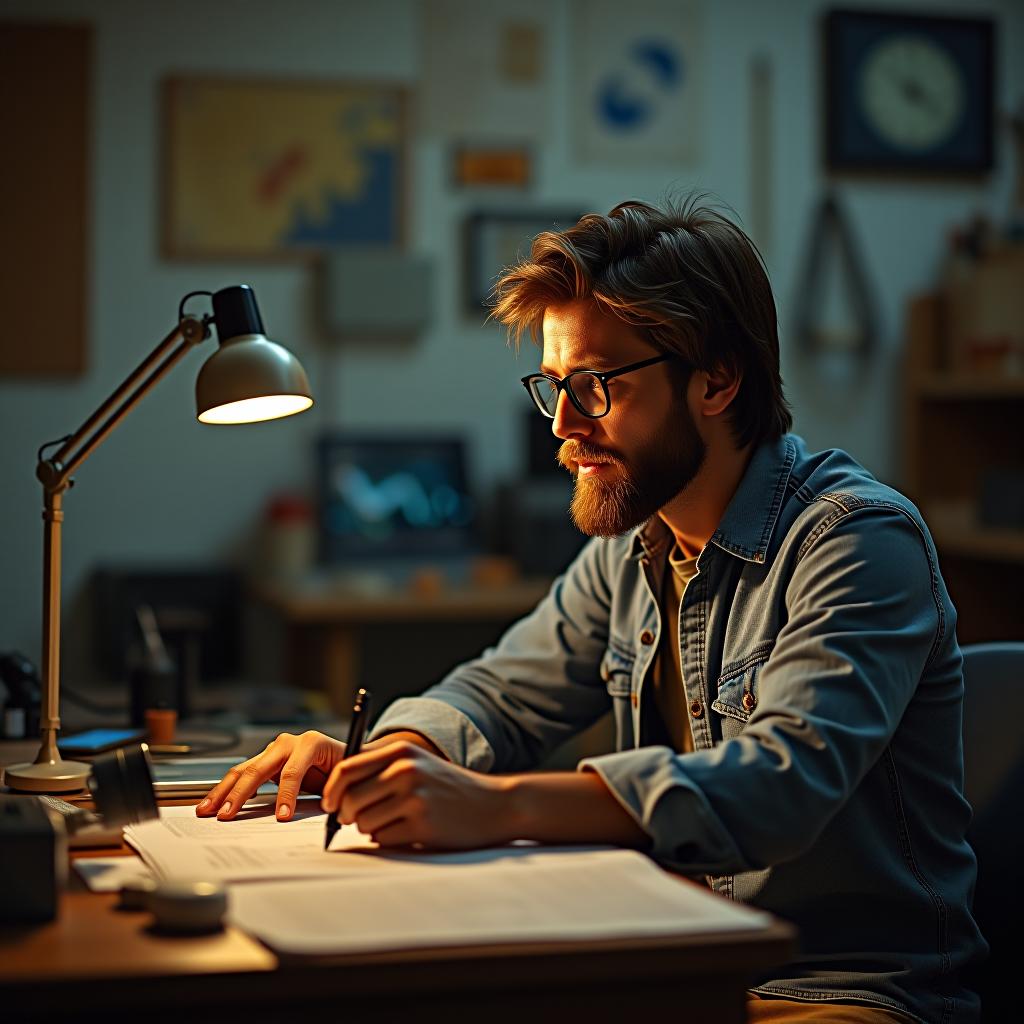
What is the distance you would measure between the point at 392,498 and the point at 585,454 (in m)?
2.53

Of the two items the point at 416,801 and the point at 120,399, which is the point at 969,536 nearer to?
the point at 120,399

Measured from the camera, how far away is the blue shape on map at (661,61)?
168 inches

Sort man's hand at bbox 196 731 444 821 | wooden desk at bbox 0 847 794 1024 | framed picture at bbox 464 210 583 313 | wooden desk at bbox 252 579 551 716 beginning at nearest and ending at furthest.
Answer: wooden desk at bbox 0 847 794 1024 → man's hand at bbox 196 731 444 821 → wooden desk at bbox 252 579 551 716 → framed picture at bbox 464 210 583 313

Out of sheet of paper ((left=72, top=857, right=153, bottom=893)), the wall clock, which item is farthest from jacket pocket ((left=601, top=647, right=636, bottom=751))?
the wall clock

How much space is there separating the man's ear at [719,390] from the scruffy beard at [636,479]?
3 cm

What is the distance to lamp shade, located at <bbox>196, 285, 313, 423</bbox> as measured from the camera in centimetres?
140

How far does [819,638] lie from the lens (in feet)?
4.14

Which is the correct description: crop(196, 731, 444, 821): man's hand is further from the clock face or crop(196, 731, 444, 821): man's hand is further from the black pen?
the clock face

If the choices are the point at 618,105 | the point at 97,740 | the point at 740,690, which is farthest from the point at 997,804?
the point at 618,105

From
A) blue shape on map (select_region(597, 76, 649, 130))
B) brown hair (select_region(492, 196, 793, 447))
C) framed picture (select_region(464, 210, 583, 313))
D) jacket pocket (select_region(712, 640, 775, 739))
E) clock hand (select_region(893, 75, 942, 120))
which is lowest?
jacket pocket (select_region(712, 640, 775, 739))

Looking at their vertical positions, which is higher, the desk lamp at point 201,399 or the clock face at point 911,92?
the clock face at point 911,92

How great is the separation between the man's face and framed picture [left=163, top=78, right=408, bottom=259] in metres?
2.64

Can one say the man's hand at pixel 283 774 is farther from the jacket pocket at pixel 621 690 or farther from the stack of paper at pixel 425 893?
the jacket pocket at pixel 621 690

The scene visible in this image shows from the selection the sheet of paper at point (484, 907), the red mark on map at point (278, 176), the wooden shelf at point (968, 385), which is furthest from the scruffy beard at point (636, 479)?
the red mark on map at point (278, 176)
